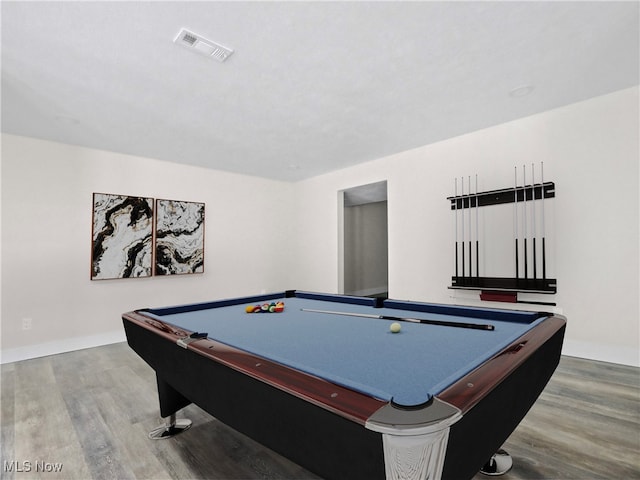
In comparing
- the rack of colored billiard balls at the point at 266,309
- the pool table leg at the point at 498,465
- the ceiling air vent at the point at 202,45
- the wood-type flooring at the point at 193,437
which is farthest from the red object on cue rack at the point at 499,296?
the ceiling air vent at the point at 202,45

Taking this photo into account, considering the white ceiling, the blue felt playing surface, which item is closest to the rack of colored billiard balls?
the blue felt playing surface

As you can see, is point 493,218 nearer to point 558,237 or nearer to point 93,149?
point 558,237

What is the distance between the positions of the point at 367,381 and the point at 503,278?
10.1 ft

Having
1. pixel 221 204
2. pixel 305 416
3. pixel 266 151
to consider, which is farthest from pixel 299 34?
pixel 221 204

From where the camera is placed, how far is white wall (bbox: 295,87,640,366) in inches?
110

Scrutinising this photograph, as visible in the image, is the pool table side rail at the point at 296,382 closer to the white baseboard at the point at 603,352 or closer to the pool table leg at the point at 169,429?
the pool table leg at the point at 169,429

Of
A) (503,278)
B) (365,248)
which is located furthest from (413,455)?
(365,248)

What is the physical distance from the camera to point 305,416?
2.50 feet

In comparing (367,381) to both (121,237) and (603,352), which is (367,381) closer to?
(603,352)

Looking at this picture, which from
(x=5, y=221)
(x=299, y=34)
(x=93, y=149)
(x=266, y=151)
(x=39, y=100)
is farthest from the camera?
(x=266, y=151)

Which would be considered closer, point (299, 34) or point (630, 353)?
point (299, 34)

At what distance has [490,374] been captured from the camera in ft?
2.73

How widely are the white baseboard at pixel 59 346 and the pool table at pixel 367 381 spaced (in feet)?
8.88

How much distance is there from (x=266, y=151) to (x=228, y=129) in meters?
0.83
